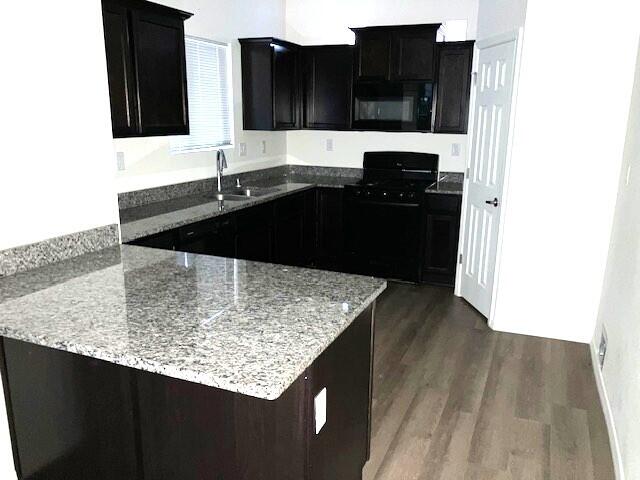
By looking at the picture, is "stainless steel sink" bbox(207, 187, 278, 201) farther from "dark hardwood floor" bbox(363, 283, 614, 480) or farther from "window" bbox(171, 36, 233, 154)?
"dark hardwood floor" bbox(363, 283, 614, 480)

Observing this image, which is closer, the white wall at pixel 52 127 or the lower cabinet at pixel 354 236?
the white wall at pixel 52 127

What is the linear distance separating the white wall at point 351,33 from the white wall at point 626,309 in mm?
2039

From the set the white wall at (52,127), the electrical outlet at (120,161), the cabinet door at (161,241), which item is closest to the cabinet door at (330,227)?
the electrical outlet at (120,161)

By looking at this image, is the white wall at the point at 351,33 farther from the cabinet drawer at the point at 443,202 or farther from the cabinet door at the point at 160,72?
the cabinet door at the point at 160,72

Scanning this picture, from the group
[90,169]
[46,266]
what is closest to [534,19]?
[90,169]

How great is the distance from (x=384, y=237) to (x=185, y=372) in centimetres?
373

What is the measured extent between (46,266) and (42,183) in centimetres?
33

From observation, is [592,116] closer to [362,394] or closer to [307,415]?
[362,394]

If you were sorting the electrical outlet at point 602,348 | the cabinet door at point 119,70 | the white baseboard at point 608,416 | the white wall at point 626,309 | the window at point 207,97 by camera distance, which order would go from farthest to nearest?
the window at point 207,97 → the electrical outlet at point 602,348 → the cabinet door at point 119,70 → the white baseboard at point 608,416 → the white wall at point 626,309

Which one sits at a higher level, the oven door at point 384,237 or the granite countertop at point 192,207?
the granite countertop at point 192,207

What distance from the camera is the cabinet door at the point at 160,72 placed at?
10.3 feet

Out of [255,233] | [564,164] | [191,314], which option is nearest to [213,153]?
[255,233]

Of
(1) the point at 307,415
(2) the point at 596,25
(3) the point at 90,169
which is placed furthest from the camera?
(2) the point at 596,25

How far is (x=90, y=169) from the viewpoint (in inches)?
89.4
